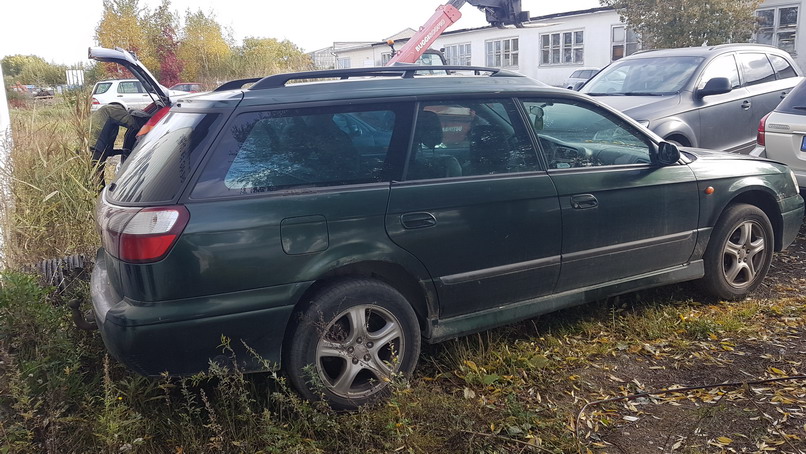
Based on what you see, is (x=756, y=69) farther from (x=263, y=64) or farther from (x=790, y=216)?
(x=263, y=64)

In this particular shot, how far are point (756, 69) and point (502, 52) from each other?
29.7 m

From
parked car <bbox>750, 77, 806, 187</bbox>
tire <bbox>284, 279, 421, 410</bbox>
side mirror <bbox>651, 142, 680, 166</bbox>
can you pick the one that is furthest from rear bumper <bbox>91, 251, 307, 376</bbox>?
parked car <bbox>750, 77, 806, 187</bbox>

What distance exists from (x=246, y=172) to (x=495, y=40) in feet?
120

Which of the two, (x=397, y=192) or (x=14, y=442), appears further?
(x=397, y=192)

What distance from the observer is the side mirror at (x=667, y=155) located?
443 centimetres

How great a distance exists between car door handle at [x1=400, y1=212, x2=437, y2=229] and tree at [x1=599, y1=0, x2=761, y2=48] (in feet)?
78.0

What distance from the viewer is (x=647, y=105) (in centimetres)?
761

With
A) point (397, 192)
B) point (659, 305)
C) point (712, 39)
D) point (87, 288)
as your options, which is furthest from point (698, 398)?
point (712, 39)

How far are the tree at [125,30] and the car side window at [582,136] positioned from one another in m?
34.5

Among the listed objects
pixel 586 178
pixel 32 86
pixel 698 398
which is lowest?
pixel 698 398

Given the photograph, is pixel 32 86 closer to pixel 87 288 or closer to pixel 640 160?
pixel 87 288

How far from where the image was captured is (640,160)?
14.5 feet

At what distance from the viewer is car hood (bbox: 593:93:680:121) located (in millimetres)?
7469

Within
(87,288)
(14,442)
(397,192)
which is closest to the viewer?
(14,442)
